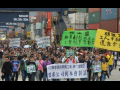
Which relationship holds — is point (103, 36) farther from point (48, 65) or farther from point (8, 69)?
point (8, 69)

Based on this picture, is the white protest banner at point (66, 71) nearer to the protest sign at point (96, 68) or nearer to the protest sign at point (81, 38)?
the protest sign at point (96, 68)

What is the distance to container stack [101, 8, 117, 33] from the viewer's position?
3667cm

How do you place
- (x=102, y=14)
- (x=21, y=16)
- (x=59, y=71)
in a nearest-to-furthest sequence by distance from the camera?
(x=59, y=71) → (x=21, y=16) → (x=102, y=14)

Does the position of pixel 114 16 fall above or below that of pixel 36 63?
above

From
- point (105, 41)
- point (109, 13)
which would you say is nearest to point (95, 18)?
point (109, 13)

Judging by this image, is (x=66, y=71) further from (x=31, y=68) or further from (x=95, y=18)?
(x=95, y=18)

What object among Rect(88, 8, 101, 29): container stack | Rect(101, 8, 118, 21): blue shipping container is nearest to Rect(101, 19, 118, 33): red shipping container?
Rect(101, 8, 118, 21): blue shipping container

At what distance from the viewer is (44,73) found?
44.3 feet

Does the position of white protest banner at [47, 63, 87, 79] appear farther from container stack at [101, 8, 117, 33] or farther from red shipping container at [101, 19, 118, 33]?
red shipping container at [101, 19, 118, 33]

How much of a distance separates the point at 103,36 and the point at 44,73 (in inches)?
132

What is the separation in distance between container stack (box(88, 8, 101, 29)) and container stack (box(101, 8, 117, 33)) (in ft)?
8.33
